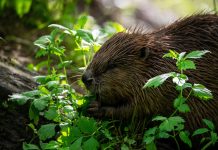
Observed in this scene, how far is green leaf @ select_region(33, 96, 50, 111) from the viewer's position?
3887mm

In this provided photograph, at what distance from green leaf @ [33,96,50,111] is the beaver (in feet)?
1.17

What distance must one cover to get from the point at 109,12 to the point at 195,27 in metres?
5.01

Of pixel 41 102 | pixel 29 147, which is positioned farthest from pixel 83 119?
pixel 29 147

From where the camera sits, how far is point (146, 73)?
13.9 feet

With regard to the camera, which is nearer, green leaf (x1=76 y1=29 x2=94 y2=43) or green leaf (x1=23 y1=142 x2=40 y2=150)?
green leaf (x1=23 y1=142 x2=40 y2=150)

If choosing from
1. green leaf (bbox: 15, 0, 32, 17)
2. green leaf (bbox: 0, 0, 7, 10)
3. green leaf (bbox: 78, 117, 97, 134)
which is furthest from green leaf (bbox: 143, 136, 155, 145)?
green leaf (bbox: 0, 0, 7, 10)

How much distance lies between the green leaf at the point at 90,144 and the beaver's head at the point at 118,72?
658mm

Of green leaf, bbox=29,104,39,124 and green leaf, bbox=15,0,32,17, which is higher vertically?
green leaf, bbox=15,0,32,17

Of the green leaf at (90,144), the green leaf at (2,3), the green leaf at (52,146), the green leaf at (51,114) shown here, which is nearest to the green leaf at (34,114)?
the green leaf at (51,114)

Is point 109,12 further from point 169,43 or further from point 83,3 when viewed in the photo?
point 169,43

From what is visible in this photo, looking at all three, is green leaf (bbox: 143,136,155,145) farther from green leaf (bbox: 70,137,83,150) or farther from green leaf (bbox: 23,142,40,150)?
green leaf (bbox: 23,142,40,150)

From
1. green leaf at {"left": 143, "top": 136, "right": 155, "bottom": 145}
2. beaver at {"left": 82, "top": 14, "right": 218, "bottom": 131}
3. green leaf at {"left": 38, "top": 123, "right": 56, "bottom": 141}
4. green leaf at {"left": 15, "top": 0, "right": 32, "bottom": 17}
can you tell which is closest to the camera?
green leaf at {"left": 143, "top": 136, "right": 155, "bottom": 145}

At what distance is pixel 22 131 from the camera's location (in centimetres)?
425

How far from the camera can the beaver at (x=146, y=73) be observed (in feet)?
13.6
